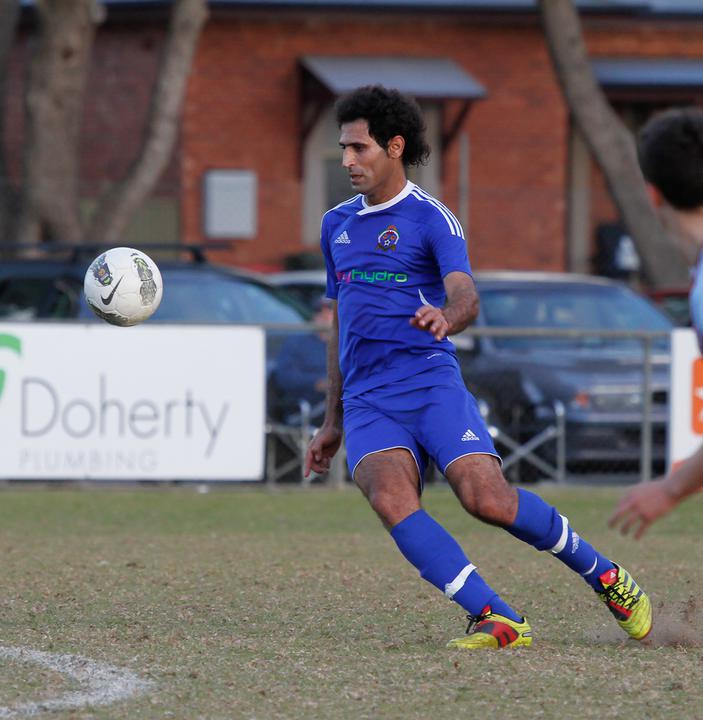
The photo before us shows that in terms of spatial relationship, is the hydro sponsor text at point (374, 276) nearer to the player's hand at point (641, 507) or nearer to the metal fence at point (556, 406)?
the player's hand at point (641, 507)

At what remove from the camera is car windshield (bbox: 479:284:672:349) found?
51.0ft

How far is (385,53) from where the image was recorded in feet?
89.0

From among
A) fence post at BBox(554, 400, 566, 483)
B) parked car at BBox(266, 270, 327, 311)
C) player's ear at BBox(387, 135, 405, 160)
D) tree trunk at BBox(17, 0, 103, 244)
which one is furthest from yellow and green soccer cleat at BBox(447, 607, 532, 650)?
tree trunk at BBox(17, 0, 103, 244)

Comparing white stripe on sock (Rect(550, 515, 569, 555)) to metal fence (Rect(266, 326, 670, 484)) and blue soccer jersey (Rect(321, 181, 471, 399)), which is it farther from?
metal fence (Rect(266, 326, 670, 484))

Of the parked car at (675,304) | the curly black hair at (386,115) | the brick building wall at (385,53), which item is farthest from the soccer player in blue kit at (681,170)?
the brick building wall at (385,53)

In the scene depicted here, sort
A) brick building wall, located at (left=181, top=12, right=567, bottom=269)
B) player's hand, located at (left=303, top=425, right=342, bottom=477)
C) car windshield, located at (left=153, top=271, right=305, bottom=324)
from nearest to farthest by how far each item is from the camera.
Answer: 1. player's hand, located at (left=303, top=425, right=342, bottom=477)
2. car windshield, located at (left=153, top=271, right=305, bottom=324)
3. brick building wall, located at (left=181, top=12, right=567, bottom=269)

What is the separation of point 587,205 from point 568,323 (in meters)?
Result: 13.3

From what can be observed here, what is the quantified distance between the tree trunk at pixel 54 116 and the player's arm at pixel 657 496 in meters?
16.0

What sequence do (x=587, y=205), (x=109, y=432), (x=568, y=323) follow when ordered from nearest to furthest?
(x=109, y=432)
(x=568, y=323)
(x=587, y=205)

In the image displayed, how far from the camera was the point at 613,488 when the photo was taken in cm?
1470

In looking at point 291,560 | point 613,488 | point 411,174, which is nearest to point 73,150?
point 411,174

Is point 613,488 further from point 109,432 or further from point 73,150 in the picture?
point 73,150

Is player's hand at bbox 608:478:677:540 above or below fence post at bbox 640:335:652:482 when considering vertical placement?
above

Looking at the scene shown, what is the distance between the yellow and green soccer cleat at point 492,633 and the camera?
6.43 meters
